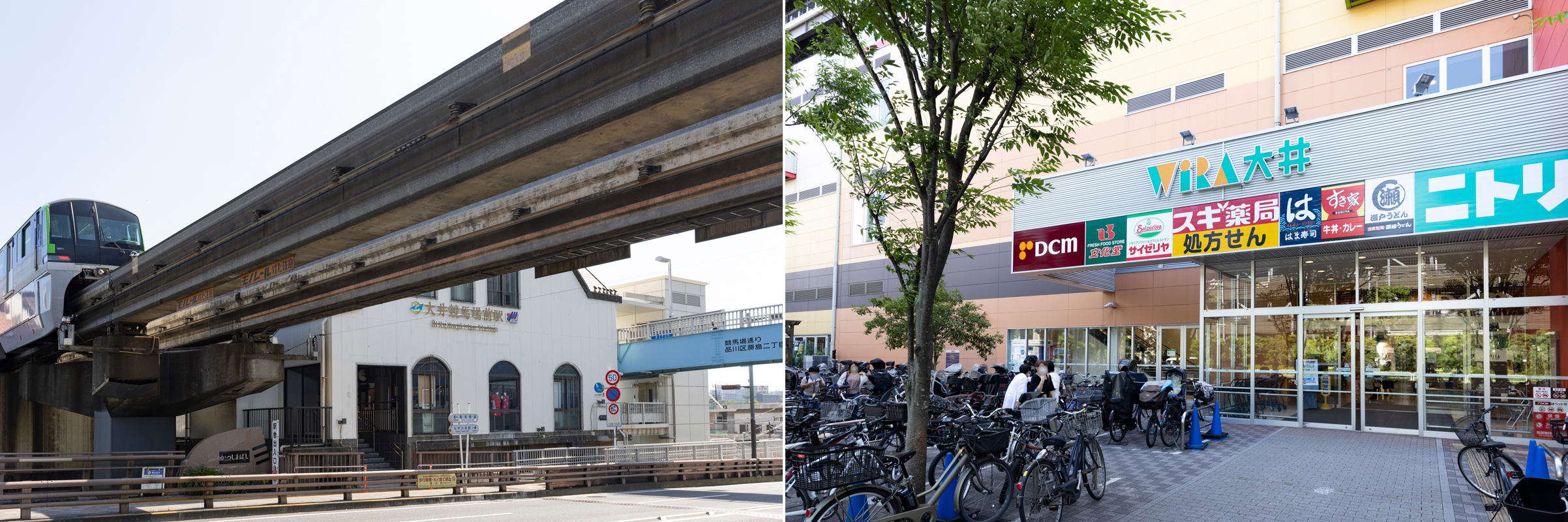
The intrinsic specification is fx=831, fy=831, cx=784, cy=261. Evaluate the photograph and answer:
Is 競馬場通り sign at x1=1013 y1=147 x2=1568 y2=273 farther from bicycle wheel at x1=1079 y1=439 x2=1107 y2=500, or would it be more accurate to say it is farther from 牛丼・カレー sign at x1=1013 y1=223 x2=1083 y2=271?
bicycle wheel at x1=1079 y1=439 x2=1107 y2=500

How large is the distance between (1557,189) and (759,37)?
12.0 m

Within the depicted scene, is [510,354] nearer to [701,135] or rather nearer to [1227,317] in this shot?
[1227,317]

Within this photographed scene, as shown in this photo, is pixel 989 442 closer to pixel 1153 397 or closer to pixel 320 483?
pixel 1153 397

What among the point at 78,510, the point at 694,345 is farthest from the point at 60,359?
the point at 694,345

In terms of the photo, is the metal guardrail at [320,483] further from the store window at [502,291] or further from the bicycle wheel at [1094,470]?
the store window at [502,291]

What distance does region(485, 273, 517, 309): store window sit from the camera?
21.9 m

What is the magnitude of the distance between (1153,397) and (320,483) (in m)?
12.3

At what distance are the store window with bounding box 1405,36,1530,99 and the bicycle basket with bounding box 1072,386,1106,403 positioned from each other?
25.8 ft

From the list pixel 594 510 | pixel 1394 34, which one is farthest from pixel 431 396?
pixel 1394 34

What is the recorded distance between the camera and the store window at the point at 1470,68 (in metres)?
14.0

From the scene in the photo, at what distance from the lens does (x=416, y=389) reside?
20.4m

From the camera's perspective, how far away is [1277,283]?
13.9 m

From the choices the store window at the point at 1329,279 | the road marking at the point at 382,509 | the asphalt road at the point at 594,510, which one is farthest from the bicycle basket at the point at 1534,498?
the road marking at the point at 382,509

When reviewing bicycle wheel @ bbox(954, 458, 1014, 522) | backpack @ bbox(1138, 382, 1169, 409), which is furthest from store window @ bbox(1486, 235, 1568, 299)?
bicycle wheel @ bbox(954, 458, 1014, 522)
